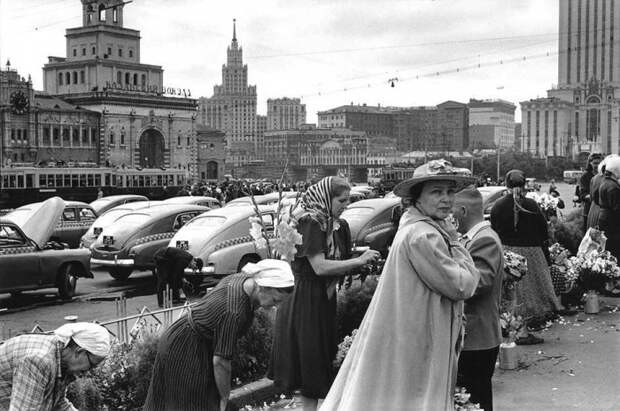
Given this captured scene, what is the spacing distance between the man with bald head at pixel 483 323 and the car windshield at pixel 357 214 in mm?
11713

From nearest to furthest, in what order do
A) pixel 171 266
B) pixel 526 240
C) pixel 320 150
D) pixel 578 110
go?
pixel 526 240 → pixel 171 266 → pixel 320 150 → pixel 578 110

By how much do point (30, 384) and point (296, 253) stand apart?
93.7 inches

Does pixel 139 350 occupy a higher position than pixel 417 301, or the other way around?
pixel 417 301

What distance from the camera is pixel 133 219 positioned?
17609 millimetres

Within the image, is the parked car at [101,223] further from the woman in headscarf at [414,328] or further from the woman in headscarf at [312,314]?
the woman in headscarf at [414,328]

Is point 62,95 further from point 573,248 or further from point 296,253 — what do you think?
point 296,253

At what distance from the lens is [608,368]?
821 cm

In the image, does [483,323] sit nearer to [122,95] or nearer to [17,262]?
[17,262]

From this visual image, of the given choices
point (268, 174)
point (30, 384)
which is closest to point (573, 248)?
point (30, 384)

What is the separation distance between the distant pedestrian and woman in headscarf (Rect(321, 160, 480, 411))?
52.5 inches

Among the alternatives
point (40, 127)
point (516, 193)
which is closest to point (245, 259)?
point (516, 193)

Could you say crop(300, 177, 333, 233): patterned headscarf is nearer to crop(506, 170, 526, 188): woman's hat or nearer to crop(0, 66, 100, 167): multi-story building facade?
crop(506, 170, 526, 188): woman's hat

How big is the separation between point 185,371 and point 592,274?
7863mm

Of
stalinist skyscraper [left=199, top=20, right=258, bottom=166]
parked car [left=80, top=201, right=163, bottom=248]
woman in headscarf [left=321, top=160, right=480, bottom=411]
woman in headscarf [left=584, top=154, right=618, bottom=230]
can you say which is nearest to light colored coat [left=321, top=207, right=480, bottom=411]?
woman in headscarf [left=321, top=160, right=480, bottom=411]
